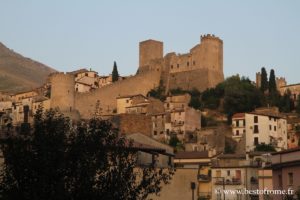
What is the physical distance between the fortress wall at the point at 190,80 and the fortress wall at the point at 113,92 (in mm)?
2836

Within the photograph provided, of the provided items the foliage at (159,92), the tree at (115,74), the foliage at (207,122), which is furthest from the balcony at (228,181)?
the tree at (115,74)

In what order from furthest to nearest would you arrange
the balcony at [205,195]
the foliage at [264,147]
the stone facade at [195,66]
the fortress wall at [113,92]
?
the stone facade at [195,66]
the fortress wall at [113,92]
the foliage at [264,147]
the balcony at [205,195]

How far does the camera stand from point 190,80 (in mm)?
110438

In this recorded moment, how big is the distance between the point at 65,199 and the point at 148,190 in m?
2.86

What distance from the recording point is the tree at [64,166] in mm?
17641

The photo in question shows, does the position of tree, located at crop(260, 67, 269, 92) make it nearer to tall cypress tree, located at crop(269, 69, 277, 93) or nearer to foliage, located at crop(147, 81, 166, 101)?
tall cypress tree, located at crop(269, 69, 277, 93)

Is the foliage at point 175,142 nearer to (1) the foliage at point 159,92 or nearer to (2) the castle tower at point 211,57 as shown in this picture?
(1) the foliage at point 159,92

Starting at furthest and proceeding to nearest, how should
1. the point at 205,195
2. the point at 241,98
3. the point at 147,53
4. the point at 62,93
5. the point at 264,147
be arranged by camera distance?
the point at 147,53 → the point at 241,98 → the point at 62,93 → the point at 264,147 → the point at 205,195

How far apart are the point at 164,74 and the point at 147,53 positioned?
5.70 metres

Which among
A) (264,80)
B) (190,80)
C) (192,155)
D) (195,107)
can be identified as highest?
(190,80)

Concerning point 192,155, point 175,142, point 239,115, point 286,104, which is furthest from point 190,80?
point 192,155

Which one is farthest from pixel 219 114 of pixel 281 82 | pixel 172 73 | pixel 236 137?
pixel 281 82

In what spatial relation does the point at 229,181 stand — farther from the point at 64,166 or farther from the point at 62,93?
the point at 62,93

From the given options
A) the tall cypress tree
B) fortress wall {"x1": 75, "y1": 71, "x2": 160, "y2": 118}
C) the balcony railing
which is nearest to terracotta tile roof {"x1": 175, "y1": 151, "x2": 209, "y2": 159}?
the balcony railing
